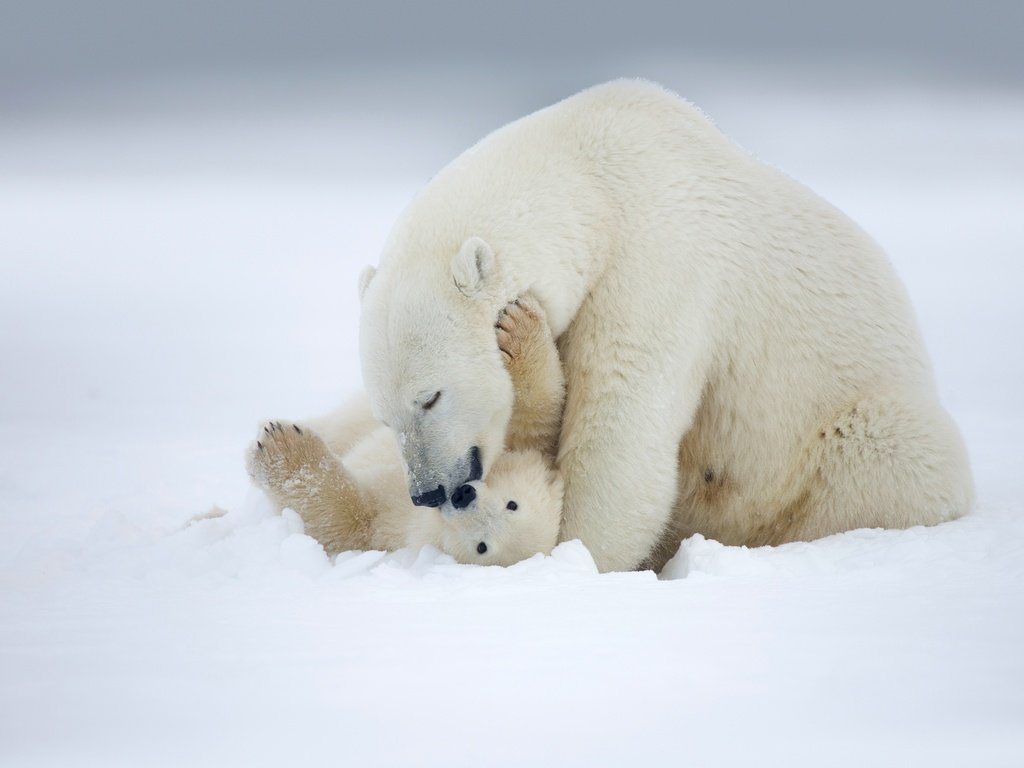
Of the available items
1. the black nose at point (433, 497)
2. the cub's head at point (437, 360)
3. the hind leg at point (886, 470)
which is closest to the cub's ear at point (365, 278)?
the cub's head at point (437, 360)

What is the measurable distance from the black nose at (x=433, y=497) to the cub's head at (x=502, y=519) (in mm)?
34

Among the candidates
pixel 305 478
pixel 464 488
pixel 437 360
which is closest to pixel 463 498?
pixel 464 488

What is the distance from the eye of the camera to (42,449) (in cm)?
683

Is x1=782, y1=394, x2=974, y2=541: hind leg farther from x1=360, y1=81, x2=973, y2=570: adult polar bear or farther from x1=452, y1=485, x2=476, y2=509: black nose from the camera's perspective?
x1=452, y1=485, x2=476, y2=509: black nose

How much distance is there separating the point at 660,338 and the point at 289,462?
1378mm

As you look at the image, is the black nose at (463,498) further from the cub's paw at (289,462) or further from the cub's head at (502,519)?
the cub's paw at (289,462)

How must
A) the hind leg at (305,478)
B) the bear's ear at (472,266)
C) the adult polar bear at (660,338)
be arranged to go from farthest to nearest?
the hind leg at (305,478) < the adult polar bear at (660,338) < the bear's ear at (472,266)

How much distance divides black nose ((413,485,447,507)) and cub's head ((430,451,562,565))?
Result: 3cm

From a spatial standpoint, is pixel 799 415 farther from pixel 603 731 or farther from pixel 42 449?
pixel 42 449

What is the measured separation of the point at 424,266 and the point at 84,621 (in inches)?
62.4

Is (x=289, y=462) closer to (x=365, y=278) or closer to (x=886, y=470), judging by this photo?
(x=365, y=278)

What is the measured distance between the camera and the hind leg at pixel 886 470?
3881 mm

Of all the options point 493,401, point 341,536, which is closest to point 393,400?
point 493,401

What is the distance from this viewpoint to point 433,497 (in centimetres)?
350
